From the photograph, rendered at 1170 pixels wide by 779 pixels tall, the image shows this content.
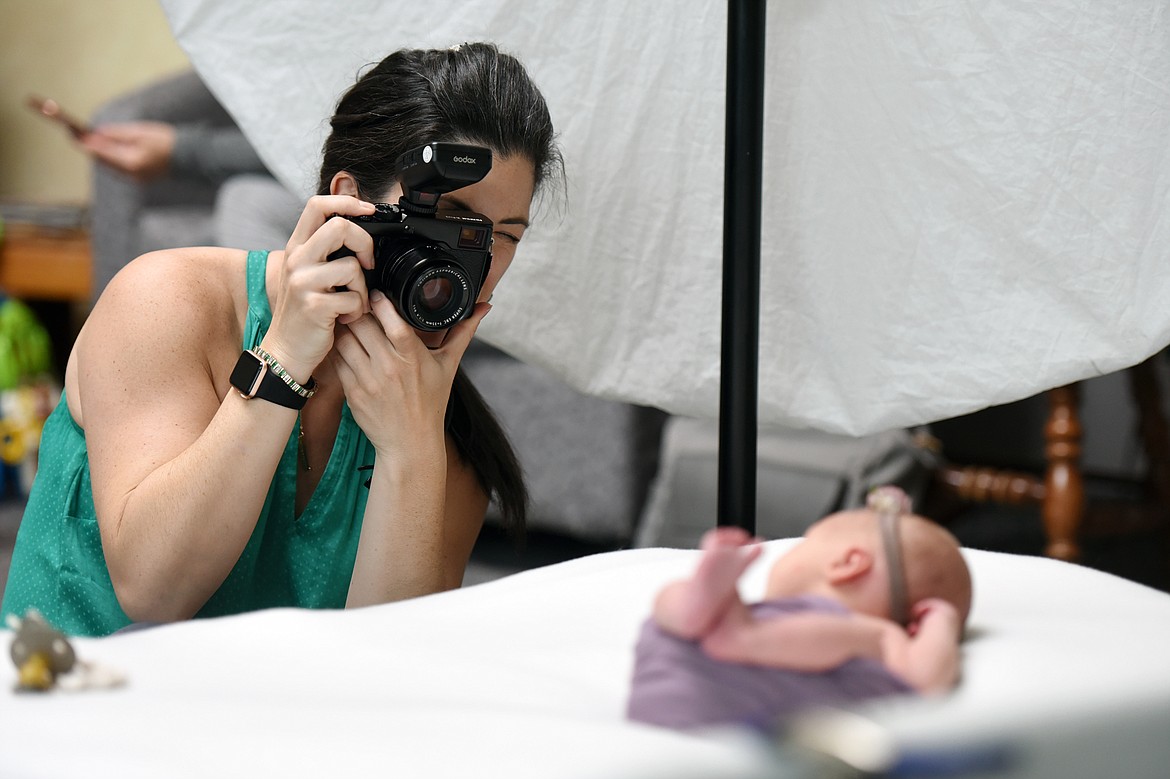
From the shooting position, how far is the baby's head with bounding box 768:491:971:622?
0.39 metres

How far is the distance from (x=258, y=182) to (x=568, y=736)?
146cm

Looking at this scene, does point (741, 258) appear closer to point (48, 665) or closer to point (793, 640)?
point (793, 640)

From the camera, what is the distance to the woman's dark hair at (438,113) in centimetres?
64

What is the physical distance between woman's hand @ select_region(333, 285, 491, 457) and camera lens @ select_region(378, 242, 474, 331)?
15 millimetres

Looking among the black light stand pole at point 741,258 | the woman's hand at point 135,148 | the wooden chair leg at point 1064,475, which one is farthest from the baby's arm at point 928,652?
the woman's hand at point 135,148

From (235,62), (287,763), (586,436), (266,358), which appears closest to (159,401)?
(266,358)

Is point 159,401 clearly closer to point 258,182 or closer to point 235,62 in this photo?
point 235,62

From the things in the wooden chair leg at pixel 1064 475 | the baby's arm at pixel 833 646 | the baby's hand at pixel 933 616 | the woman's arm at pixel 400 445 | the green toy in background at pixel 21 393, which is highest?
the baby's arm at pixel 833 646

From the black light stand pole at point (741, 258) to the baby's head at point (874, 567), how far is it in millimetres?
126

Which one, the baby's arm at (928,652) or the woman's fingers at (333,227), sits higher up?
A: the woman's fingers at (333,227)

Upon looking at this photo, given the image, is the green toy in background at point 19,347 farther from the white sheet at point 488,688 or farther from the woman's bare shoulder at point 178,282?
the white sheet at point 488,688

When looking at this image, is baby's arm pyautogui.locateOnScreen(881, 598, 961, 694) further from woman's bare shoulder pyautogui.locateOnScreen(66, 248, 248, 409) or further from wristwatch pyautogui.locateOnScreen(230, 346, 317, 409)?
woman's bare shoulder pyautogui.locateOnScreen(66, 248, 248, 409)

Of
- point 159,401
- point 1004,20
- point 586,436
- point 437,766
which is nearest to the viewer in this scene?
point 437,766

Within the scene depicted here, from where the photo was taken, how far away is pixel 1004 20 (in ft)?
1.75
